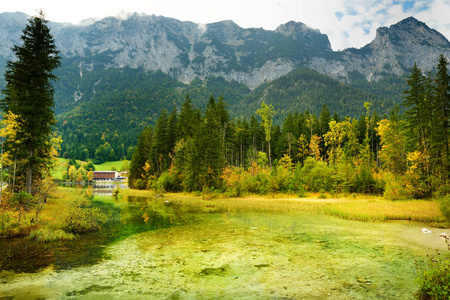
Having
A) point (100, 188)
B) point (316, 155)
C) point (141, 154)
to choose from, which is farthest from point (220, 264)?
point (100, 188)

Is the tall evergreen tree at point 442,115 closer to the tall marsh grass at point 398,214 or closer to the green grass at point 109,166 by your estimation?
the tall marsh grass at point 398,214

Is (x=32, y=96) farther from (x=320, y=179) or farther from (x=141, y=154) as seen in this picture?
(x=141, y=154)

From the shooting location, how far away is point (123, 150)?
197 metres

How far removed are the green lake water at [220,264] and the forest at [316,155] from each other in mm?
17638

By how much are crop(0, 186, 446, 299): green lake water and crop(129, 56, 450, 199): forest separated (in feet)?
57.9

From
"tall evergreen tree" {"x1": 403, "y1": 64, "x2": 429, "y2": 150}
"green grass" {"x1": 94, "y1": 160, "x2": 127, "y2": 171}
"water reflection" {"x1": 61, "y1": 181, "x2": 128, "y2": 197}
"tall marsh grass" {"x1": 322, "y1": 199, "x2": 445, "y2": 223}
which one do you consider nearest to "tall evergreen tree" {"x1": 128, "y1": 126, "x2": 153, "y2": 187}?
"water reflection" {"x1": 61, "y1": 181, "x2": 128, "y2": 197}

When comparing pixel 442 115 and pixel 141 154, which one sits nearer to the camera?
pixel 442 115

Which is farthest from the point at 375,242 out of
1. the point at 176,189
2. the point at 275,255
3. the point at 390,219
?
the point at 176,189

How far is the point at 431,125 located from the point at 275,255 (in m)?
31.9

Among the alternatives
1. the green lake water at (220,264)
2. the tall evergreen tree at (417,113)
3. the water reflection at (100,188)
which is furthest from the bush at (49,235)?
the water reflection at (100,188)

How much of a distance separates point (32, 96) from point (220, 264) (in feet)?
76.0

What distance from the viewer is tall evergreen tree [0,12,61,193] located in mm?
20934

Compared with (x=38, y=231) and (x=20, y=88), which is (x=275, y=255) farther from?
(x=20, y=88)

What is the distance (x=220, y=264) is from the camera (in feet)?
36.0
